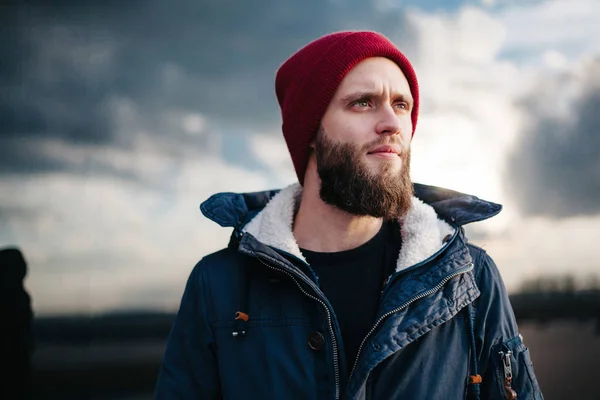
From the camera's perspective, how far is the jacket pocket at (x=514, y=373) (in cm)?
239

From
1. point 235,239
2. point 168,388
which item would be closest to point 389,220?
point 235,239

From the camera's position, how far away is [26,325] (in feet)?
35.4

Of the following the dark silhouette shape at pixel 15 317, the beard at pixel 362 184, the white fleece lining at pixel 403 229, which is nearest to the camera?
the white fleece lining at pixel 403 229

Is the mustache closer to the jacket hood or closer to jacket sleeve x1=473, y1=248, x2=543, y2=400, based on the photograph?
the jacket hood

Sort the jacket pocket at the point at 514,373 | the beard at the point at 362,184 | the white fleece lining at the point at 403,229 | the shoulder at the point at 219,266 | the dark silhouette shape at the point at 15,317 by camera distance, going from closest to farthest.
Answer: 1. the jacket pocket at the point at 514,373
2. the white fleece lining at the point at 403,229
3. the beard at the point at 362,184
4. the shoulder at the point at 219,266
5. the dark silhouette shape at the point at 15,317

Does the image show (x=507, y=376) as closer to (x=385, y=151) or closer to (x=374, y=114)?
(x=385, y=151)

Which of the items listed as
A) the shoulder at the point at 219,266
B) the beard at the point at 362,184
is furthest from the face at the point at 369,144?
the shoulder at the point at 219,266

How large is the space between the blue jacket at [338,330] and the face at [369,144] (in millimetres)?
262

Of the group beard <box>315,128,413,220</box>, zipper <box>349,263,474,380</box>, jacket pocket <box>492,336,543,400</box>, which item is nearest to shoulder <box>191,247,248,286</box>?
beard <box>315,128,413,220</box>

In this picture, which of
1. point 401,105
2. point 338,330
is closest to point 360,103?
point 401,105

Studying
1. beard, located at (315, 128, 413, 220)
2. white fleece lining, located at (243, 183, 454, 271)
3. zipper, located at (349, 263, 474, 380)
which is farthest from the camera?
beard, located at (315, 128, 413, 220)

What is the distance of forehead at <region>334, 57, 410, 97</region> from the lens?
109 inches

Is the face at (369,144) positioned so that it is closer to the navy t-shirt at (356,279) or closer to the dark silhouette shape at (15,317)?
the navy t-shirt at (356,279)

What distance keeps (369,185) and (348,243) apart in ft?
1.17
